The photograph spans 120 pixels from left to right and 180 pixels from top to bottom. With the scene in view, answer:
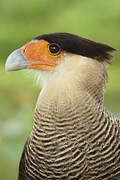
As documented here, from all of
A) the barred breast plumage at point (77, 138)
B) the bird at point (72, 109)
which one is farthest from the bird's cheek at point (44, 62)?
the barred breast plumage at point (77, 138)

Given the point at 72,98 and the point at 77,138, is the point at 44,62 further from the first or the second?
the point at 77,138

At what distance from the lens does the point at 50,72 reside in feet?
5.59

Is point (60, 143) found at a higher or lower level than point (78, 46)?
lower

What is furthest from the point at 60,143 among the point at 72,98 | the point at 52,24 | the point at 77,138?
the point at 52,24

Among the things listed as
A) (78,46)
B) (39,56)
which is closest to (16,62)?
(39,56)

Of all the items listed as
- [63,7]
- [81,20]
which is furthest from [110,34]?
[63,7]

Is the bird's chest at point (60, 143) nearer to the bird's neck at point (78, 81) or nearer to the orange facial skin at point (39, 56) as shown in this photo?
the bird's neck at point (78, 81)

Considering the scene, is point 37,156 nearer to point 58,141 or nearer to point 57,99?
point 58,141

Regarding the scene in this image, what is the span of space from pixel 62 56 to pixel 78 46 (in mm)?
78

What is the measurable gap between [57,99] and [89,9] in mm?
4098

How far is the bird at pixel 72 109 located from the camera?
165 cm

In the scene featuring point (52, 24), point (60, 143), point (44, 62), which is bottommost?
point (60, 143)

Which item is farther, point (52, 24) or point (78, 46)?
point (52, 24)

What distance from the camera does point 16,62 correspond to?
66.4 inches
